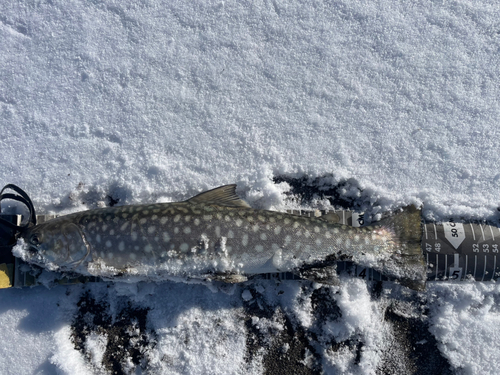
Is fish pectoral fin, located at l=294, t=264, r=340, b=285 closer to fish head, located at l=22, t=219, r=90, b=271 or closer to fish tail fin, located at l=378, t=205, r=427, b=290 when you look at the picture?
fish tail fin, located at l=378, t=205, r=427, b=290

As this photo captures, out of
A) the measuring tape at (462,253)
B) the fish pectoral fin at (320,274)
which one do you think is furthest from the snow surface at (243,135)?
the fish pectoral fin at (320,274)

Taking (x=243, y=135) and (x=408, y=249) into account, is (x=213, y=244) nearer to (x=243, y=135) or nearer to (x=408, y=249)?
(x=243, y=135)

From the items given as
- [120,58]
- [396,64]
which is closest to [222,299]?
[120,58]

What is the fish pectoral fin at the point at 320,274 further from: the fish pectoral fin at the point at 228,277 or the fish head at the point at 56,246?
the fish head at the point at 56,246

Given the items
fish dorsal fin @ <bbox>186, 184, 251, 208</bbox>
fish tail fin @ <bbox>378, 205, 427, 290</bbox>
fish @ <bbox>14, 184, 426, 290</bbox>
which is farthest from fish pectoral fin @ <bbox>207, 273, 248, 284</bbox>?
fish tail fin @ <bbox>378, 205, 427, 290</bbox>

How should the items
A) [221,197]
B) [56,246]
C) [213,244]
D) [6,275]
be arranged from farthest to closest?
[6,275]
[221,197]
[56,246]
[213,244]

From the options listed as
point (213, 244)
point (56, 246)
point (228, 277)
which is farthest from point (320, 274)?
point (56, 246)

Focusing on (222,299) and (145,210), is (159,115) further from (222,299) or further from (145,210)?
(222,299)
